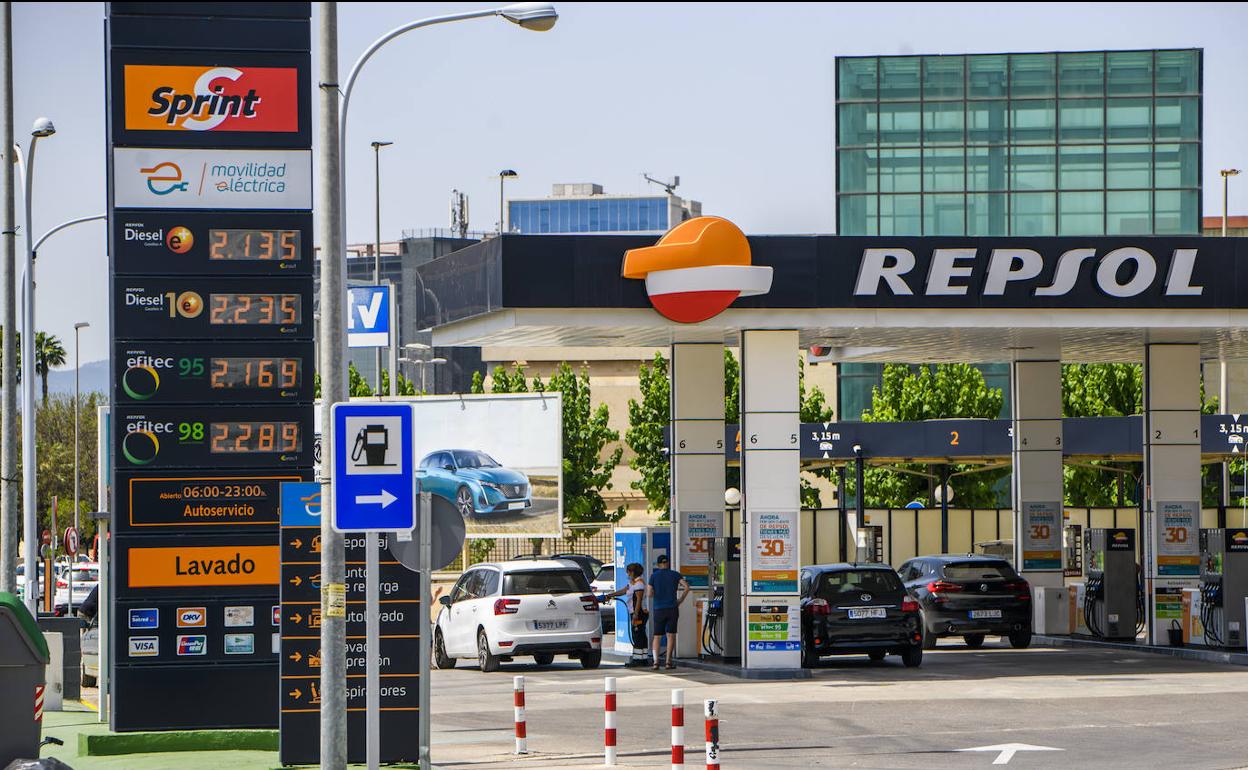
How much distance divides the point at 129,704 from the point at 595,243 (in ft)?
31.5

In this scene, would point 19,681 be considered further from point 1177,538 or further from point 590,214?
point 590,214

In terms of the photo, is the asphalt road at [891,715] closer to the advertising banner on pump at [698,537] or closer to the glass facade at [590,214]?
the advertising banner on pump at [698,537]

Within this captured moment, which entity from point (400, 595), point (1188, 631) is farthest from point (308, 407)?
point (1188, 631)

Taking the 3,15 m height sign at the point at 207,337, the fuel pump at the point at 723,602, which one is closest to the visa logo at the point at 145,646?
the 3,15 m height sign at the point at 207,337

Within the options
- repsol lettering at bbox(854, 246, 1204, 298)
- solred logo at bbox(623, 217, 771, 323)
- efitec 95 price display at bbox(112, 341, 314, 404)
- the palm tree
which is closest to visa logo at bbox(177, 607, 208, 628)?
efitec 95 price display at bbox(112, 341, 314, 404)

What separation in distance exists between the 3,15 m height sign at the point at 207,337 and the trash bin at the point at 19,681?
357 centimetres

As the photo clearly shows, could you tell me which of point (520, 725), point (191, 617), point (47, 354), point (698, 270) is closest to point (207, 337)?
point (191, 617)

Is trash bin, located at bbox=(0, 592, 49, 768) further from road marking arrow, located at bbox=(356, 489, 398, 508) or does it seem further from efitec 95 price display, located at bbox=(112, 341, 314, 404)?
efitec 95 price display, located at bbox=(112, 341, 314, 404)

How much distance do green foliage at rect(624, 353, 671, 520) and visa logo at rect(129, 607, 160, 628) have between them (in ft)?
146

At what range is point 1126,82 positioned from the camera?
68.6 meters

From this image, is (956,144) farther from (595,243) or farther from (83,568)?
(595,243)

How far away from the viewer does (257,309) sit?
17.9 metres

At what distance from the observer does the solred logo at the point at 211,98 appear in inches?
700

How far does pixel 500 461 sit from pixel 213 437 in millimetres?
32915
